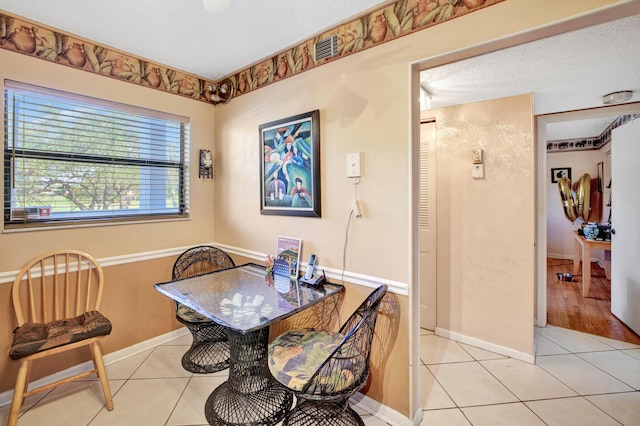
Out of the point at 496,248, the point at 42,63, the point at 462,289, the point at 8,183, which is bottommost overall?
the point at 462,289

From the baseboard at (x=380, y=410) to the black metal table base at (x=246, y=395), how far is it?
44 cm

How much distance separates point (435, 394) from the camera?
2.01 meters

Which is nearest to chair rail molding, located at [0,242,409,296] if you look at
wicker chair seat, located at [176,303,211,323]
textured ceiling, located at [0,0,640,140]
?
wicker chair seat, located at [176,303,211,323]

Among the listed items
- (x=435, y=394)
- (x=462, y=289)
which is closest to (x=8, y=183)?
(x=435, y=394)

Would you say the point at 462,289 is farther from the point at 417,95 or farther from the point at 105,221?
the point at 105,221

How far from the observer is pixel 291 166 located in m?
2.29

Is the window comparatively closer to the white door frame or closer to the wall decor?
the wall decor

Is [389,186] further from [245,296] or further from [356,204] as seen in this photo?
[245,296]

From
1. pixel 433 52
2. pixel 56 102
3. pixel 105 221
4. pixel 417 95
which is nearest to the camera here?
pixel 433 52

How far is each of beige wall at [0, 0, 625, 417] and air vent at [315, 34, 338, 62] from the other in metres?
0.08

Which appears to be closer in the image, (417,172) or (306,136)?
(417,172)

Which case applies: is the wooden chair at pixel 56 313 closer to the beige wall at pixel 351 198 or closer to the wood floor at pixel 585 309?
the beige wall at pixel 351 198

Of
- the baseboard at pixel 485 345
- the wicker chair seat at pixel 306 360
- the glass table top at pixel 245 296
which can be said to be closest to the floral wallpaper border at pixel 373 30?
the glass table top at pixel 245 296

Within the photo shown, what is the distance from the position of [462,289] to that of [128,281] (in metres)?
3.00
